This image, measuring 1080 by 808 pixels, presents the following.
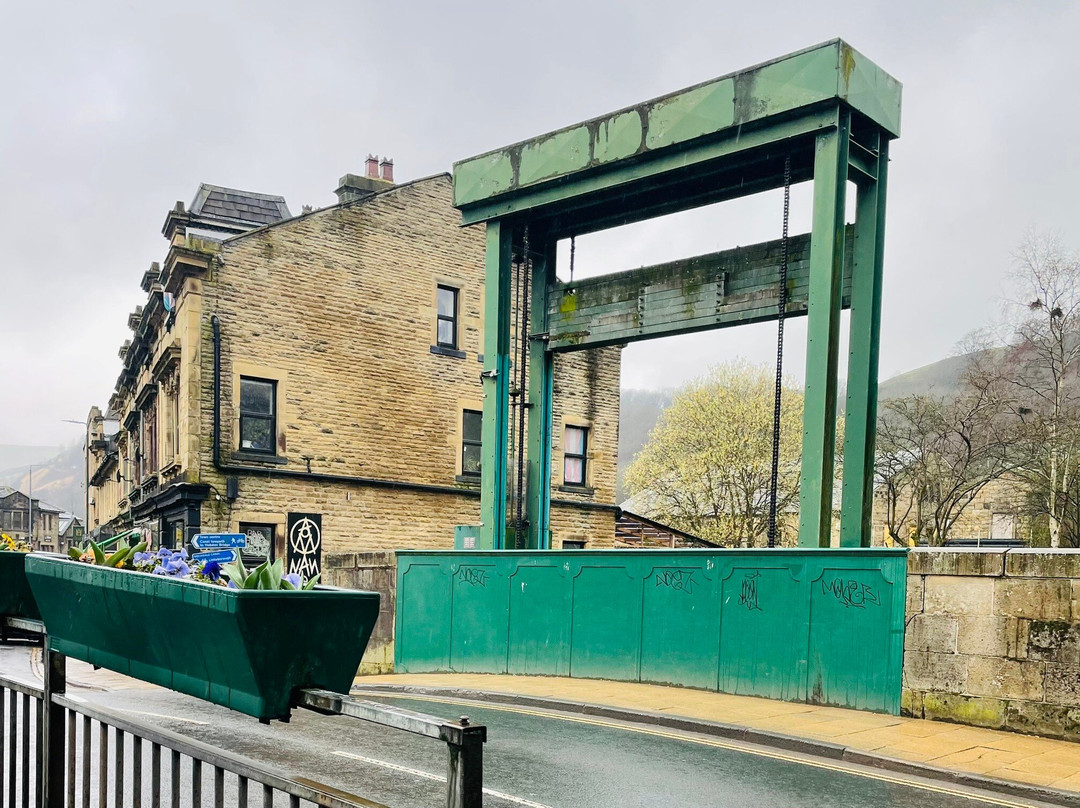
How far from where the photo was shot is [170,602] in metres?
2.29

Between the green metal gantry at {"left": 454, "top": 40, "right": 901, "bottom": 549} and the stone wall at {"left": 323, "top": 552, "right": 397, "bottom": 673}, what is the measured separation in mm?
1976

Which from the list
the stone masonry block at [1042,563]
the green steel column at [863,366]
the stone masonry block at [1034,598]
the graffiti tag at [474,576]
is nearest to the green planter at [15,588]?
the stone masonry block at [1042,563]

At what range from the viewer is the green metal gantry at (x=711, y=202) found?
38.4 feet

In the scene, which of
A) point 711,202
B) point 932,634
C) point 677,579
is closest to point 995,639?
point 932,634

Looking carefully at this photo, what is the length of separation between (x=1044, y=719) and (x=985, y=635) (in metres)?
0.84

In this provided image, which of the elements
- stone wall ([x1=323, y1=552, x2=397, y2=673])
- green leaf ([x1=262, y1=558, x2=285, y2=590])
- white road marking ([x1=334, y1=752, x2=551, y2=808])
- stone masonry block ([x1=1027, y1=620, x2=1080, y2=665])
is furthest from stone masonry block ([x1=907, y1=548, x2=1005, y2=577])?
stone wall ([x1=323, y1=552, x2=397, y2=673])

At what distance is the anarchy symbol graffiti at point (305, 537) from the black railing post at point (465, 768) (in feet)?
74.1

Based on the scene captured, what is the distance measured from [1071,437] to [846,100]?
88.0 ft

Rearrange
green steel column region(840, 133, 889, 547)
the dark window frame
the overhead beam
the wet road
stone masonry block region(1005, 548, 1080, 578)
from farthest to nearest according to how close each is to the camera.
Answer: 1. the dark window frame
2. the overhead beam
3. green steel column region(840, 133, 889, 547)
4. stone masonry block region(1005, 548, 1080, 578)
5. the wet road

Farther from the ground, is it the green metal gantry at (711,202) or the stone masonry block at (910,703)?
the green metal gantry at (711,202)

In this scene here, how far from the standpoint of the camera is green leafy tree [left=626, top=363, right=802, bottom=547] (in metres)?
46.5

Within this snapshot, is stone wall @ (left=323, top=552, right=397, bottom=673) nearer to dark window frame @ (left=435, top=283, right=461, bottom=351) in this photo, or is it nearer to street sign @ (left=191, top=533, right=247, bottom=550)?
street sign @ (left=191, top=533, right=247, bottom=550)

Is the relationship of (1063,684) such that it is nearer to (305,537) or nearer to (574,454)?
(305,537)

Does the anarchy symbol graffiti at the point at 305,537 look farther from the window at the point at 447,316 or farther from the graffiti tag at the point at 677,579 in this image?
the graffiti tag at the point at 677,579
